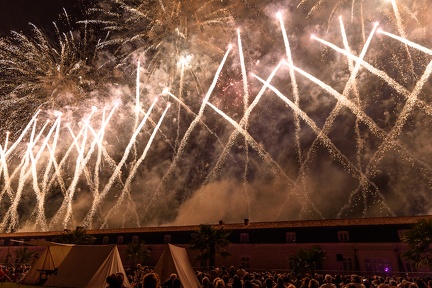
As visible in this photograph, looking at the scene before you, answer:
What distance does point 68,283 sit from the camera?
14.1 m

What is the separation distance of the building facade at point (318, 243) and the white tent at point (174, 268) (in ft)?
61.7

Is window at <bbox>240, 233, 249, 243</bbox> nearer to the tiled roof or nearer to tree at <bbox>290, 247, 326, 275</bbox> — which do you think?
the tiled roof

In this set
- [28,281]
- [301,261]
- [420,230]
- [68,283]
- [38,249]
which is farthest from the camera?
[38,249]

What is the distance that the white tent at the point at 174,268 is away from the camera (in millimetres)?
12573

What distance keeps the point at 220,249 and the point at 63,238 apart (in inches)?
837

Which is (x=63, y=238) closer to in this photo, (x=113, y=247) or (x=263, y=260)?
(x=263, y=260)

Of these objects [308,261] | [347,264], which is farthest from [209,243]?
[347,264]

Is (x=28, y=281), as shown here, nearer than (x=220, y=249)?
Yes

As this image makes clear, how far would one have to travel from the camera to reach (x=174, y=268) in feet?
41.3

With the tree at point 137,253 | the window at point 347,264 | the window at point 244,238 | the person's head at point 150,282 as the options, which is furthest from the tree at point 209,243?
the person's head at point 150,282

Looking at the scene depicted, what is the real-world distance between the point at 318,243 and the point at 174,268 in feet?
84.8

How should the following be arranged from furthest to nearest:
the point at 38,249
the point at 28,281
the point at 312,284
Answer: the point at 38,249 → the point at 28,281 → the point at 312,284

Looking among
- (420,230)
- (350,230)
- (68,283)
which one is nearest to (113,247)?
(68,283)

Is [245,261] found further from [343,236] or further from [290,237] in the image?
[343,236]
